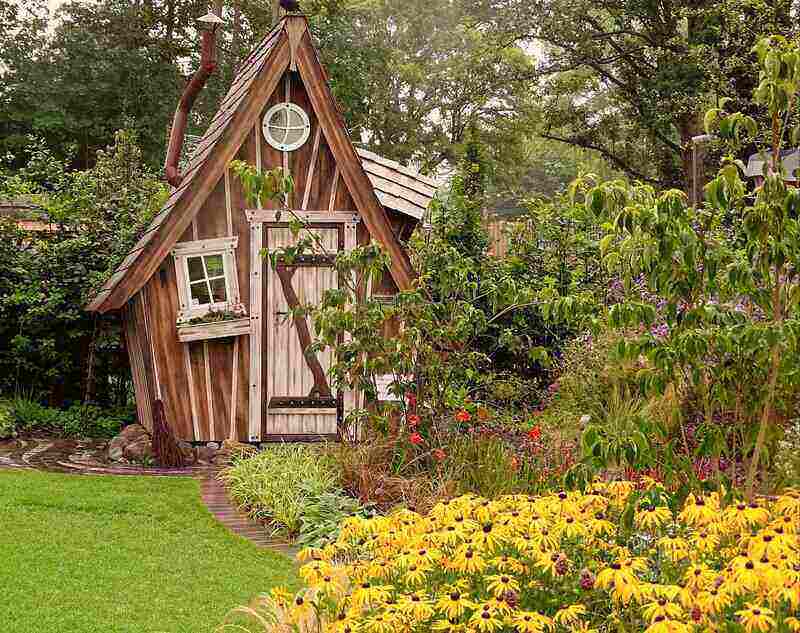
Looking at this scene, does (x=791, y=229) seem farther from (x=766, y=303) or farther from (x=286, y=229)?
(x=286, y=229)

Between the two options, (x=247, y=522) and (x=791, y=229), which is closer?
(x=791, y=229)

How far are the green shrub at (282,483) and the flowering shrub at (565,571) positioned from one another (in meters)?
2.82

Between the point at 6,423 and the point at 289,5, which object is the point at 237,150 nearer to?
the point at 289,5

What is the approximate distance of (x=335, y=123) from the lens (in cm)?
950

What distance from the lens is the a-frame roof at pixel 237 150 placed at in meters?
9.11

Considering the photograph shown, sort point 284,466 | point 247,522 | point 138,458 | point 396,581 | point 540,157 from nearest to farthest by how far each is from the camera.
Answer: point 396,581 → point 247,522 → point 284,466 → point 138,458 → point 540,157

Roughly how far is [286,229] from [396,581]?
6.47m

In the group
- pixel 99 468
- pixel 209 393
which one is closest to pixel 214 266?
pixel 209 393

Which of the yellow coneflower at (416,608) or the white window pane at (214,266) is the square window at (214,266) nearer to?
the white window pane at (214,266)

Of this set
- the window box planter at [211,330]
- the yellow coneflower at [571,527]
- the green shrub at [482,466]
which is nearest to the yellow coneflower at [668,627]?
the yellow coneflower at [571,527]

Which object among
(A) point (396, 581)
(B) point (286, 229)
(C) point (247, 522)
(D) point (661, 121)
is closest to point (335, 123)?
(B) point (286, 229)

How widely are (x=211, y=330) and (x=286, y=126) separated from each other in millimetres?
2185

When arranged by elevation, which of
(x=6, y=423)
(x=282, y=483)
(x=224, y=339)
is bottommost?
(x=282, y=483)

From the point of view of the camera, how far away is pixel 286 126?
9.62m
